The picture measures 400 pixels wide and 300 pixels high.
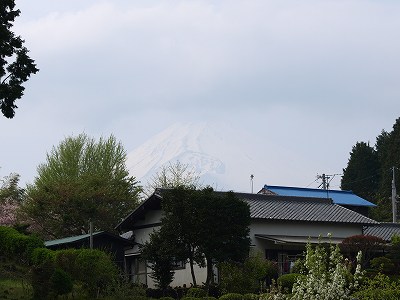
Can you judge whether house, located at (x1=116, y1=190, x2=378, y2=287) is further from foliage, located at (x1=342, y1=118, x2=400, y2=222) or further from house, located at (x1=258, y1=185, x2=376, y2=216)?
foliage, located at (x1=342, y1=118, x2=400, y2=222)

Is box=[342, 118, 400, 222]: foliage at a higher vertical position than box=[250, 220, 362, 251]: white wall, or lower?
higher

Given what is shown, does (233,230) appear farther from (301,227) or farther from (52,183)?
(52,183)

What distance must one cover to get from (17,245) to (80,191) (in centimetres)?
1850

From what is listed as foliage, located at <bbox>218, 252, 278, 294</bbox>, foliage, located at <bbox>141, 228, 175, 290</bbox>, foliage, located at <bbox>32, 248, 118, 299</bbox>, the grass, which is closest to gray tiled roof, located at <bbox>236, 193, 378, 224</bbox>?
foliage, located at <bbox>141, 228, 175, 290</bbox>

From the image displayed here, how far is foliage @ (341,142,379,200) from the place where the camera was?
78000 millimetres

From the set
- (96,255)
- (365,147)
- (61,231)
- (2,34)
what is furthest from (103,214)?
(365,147)

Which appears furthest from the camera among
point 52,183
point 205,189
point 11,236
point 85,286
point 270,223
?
point 52,183

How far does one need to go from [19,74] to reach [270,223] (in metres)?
16.4

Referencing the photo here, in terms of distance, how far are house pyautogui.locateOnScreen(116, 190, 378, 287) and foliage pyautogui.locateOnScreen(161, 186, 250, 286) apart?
4.33 metres

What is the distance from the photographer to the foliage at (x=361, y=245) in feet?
114

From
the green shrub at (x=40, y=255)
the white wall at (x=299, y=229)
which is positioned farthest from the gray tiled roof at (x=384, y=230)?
the green shrub at (x=40, y=255)

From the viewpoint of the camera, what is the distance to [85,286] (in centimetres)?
2672

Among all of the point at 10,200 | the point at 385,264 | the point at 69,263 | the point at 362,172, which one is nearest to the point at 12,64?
the point at 69,263

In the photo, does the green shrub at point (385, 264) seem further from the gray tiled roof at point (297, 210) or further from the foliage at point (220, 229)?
the gray tiled roof at point (297, 210)
